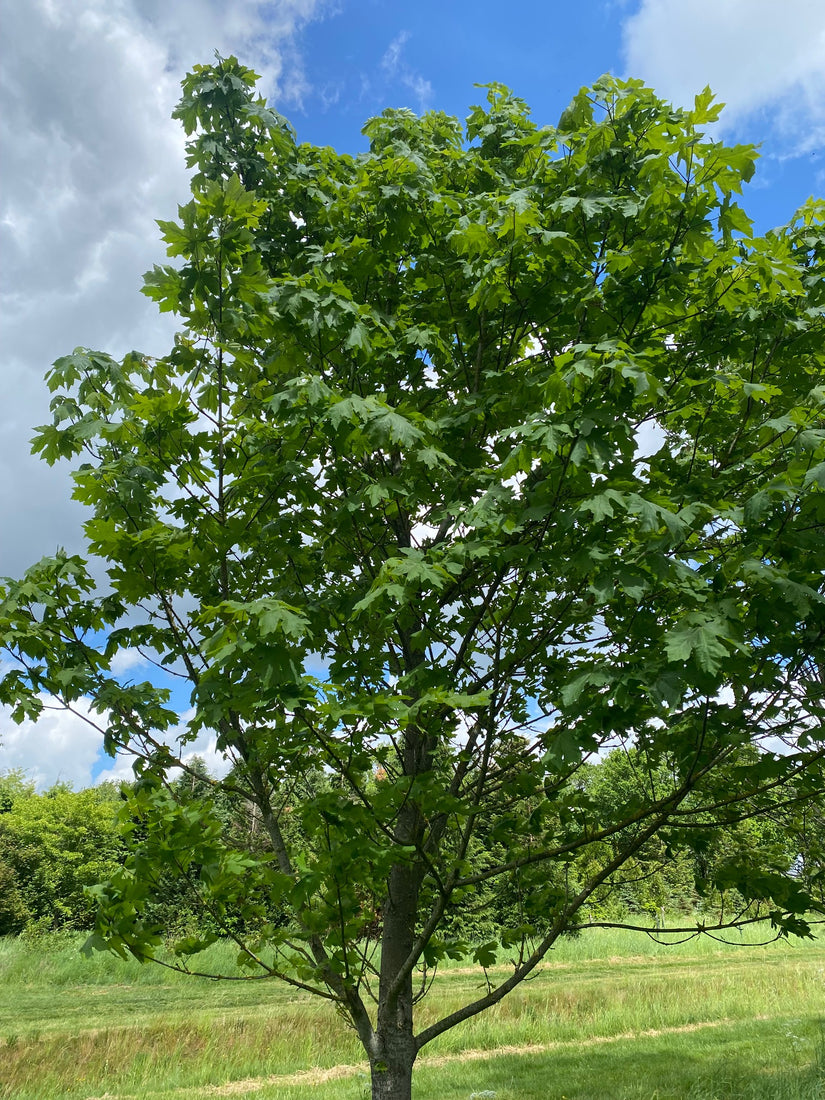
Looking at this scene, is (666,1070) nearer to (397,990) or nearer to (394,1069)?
(394,1069)

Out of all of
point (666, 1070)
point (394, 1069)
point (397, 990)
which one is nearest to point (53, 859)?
point (666, 1070)

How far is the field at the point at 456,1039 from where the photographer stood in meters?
7.71

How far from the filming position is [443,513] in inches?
146

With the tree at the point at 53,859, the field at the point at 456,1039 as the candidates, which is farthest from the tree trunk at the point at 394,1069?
the tree at the point at 53,859

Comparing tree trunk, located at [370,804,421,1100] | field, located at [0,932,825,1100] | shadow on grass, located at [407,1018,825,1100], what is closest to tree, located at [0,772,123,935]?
field, located at [0,932,825,1100]

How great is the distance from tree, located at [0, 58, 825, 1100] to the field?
4.52 m

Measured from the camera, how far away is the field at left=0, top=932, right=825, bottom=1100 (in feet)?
25.3

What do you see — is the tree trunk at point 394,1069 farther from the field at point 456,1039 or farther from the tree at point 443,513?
the field at point 456,1039

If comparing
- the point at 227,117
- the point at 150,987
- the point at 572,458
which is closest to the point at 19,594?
the point at 572,458

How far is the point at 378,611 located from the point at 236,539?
94 centimetres

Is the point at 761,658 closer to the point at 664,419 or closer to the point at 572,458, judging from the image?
the point at 572,458

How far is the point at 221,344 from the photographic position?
4.05 m

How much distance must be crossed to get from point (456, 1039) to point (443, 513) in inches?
401

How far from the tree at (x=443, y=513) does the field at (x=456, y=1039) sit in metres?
4.52
